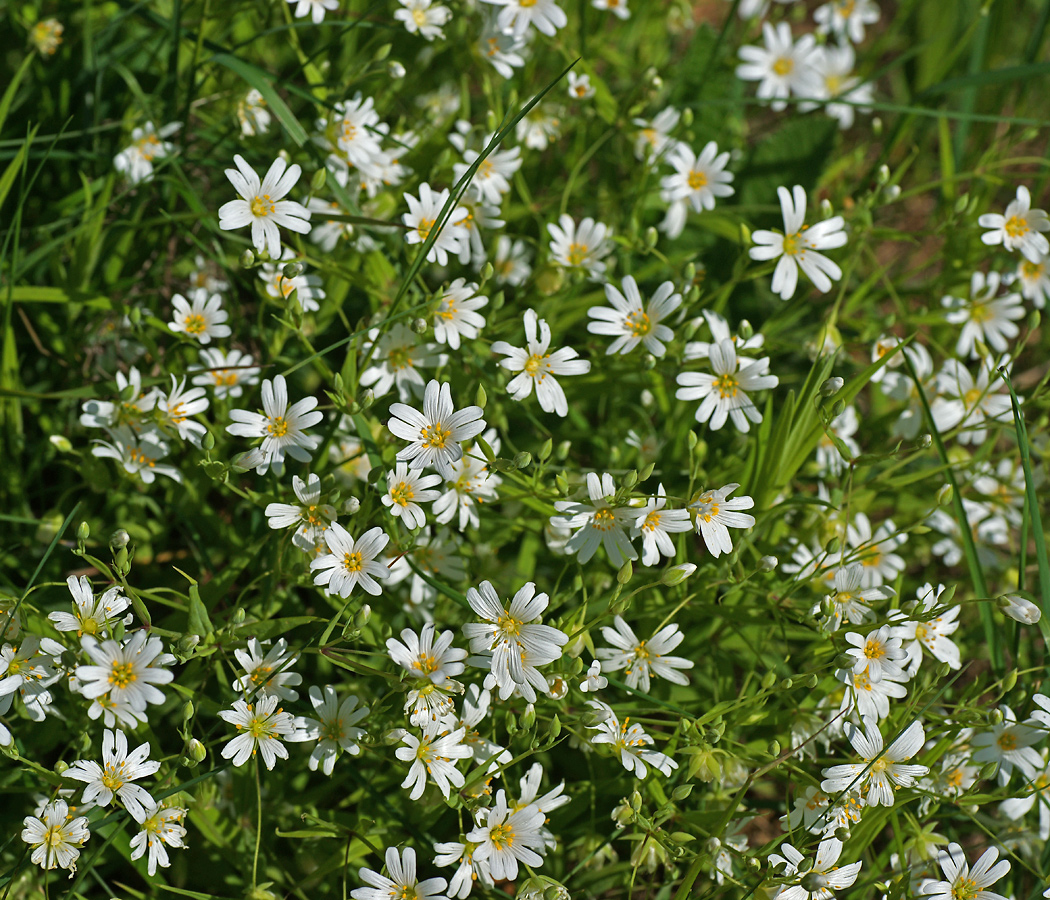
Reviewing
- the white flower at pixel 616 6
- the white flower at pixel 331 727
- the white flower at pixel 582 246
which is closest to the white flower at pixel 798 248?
the white flower at pixel 582 246

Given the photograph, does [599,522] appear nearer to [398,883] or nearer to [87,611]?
[398,883]

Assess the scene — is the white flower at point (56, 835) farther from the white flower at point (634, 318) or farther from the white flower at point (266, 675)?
the white flower at point (634, 318)

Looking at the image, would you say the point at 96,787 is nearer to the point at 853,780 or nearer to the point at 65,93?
the point at 853,780

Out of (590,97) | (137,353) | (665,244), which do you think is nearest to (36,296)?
(137,353)

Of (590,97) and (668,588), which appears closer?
(668,588)

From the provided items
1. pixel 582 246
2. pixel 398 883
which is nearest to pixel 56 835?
pixel 398 883

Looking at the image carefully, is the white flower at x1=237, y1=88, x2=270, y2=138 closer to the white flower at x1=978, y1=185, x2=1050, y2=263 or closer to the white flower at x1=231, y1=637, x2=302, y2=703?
the white flower at x1=231, y1=637, x2=302, y2=703
